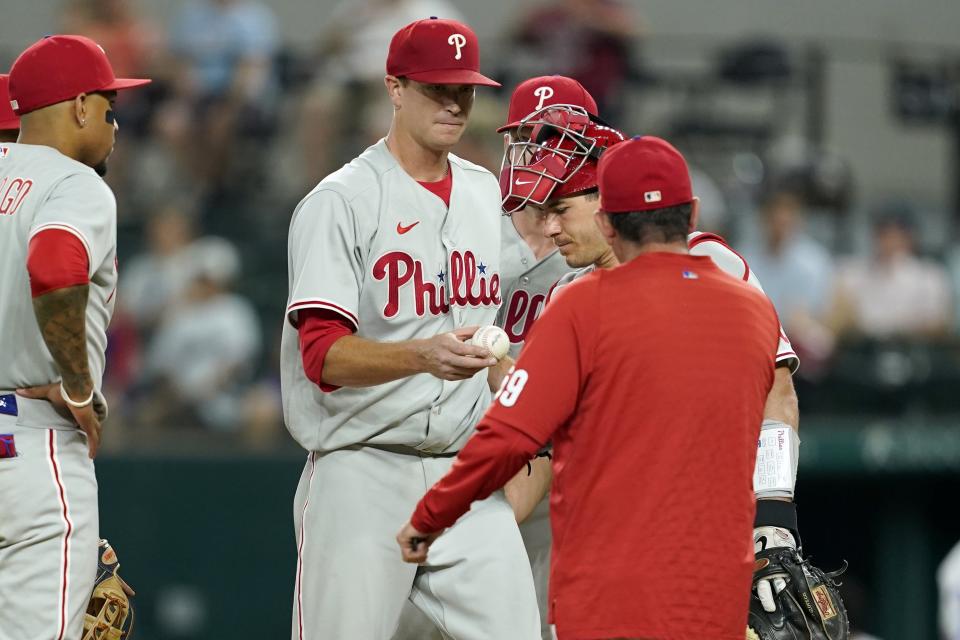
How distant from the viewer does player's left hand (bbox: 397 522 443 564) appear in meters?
3.57

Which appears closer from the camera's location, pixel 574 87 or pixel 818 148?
pixel 574 87

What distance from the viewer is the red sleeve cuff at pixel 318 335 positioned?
4.12 m

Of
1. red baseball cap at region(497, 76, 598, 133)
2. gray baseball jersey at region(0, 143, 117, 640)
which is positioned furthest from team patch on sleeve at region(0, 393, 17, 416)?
red baseball cap at region(497, 76, 598, 133)

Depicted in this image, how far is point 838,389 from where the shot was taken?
897 cm

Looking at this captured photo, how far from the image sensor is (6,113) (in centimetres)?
479

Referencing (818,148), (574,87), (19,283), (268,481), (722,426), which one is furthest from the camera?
(818,148)

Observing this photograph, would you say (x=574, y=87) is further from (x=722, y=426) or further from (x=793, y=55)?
(x=793, y=55)

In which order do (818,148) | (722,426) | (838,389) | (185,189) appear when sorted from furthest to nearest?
(818,148) → (185,189) → (838,389) → (722,426)

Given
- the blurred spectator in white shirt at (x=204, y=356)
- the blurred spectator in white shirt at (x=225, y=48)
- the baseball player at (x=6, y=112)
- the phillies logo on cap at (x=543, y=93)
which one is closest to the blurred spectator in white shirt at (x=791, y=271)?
the blurred spectator in white shirt at (x=204, y=356)

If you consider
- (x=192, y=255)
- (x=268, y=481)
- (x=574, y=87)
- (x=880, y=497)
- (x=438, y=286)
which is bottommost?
(x=880, y=497)

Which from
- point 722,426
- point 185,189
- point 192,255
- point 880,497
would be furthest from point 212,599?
point 722,426

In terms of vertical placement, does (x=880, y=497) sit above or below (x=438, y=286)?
below

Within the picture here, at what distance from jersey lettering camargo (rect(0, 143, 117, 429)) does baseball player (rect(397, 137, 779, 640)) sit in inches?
51.1

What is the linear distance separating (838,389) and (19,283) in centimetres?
569
